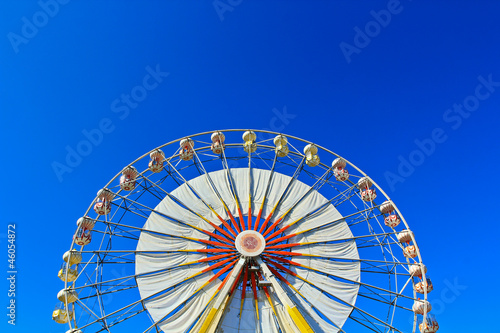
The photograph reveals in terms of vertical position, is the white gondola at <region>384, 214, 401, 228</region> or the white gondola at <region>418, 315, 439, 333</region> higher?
the white gondola at <region>384, 214, 401, 228</region>

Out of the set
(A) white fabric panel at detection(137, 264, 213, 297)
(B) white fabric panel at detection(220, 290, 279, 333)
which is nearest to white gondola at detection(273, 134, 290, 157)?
(A) white fabric panel at detection(137, 264, 213, 297)

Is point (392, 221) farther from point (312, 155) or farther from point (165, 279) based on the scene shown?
point (165, 279)

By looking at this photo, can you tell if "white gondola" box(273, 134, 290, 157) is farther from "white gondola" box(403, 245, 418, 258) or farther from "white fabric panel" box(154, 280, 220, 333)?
"white gondola" box(403, 245, 418, 258)

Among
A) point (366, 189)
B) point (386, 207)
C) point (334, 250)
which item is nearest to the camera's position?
point (334, 250)

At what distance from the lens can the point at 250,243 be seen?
58.6 ft

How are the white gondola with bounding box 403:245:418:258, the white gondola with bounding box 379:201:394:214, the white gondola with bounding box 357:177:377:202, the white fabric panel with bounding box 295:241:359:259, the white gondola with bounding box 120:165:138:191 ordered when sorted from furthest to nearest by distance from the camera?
the white gondola with bounding box 357:177:377:202
the white gondola with bounding box 120:165:138:191
the white gondola with bounding box 379:201:394:214
the white fabric panel with bounding box 295:241:359:259
the white gondola with bounding box 403:245:418:258

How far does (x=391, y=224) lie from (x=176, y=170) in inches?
525

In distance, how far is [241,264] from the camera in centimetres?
1705

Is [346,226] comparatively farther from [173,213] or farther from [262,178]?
[173,213]

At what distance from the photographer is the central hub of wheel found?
17.6 metres

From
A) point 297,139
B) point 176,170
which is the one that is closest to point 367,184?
point 297,139

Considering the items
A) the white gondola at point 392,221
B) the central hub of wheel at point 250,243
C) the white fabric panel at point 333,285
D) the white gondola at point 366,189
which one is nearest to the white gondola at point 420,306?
the white fabric panel at point 333,285

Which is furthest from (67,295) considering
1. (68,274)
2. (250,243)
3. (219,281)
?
(250,243)

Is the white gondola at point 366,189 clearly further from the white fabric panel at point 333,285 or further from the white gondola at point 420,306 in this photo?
the white gondola at point 420,306
